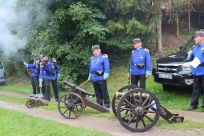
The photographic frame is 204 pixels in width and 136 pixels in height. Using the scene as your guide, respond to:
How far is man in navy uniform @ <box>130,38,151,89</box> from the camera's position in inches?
271

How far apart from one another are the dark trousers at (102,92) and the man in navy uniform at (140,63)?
0.89 metres

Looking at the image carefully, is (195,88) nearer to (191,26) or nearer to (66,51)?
(66,51)

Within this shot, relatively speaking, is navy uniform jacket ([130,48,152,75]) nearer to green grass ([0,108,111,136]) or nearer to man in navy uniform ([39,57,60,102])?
green grass ([0,108,111,136])

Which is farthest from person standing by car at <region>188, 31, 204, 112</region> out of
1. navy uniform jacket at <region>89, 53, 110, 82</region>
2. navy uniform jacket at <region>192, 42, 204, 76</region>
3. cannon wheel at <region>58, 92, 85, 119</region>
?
cannon wheel at <region>58, 92, 85, 119</region>

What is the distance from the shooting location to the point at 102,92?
7.61 meters

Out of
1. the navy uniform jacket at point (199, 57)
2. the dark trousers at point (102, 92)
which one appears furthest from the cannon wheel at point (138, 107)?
the dark trousers at point (102, 92)

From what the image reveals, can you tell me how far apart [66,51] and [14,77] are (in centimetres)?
654

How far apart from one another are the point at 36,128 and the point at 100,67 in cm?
250

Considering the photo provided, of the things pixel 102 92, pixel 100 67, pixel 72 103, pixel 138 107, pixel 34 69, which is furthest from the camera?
pixel 34 69

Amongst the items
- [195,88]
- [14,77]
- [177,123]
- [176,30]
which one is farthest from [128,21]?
[14,77]

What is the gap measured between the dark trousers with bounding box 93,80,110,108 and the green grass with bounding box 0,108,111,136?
196 cm

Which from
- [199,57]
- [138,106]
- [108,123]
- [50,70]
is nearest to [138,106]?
[138,106]

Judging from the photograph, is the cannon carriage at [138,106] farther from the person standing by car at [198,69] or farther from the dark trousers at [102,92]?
the dark trousers at [102,92]

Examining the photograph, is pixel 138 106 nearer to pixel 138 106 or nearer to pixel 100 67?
pixel 138 106
